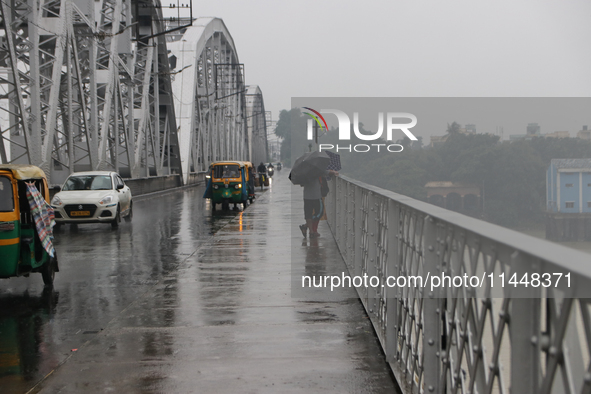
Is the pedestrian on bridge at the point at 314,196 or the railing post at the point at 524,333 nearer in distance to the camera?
the railing post at the point at 524,333

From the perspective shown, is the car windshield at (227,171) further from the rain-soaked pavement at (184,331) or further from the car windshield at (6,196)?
the car windshield at (6,196)

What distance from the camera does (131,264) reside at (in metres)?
11.2

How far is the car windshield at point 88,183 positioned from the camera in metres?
19.2

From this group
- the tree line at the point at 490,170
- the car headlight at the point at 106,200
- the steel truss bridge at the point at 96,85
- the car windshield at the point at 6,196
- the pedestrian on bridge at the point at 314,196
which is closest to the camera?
the car windshield at the point at 6,196

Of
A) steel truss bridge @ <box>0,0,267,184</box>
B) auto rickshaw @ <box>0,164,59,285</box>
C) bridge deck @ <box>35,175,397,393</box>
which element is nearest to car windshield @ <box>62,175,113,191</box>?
steel truss bridge @ <box>0,0,267,184</box>

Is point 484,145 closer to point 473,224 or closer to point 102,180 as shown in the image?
point 102,180

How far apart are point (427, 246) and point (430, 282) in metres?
0.19

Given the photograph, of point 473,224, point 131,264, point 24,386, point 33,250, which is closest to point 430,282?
point 473,224

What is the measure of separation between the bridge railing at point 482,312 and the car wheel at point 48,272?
5.56m

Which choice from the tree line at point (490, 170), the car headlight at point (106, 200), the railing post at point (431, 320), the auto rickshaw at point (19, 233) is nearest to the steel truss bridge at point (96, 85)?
the car headlight at point (106, 200)

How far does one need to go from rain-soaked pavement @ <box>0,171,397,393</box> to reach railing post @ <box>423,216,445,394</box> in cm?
94

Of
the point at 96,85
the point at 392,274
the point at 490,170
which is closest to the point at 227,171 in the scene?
the point at 96,85

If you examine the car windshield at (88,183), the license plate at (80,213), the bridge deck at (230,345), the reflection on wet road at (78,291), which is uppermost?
the car windshield at (88,183)

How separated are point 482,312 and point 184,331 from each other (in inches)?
164
